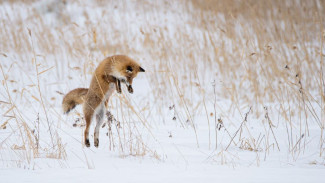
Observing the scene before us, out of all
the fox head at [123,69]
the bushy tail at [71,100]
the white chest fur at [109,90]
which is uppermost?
the fox head at [123,69]

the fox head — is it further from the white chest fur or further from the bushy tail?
the bushy tail

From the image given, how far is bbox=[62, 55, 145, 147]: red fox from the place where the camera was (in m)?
3.29

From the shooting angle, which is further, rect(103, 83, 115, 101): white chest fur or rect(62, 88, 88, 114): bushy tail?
rect(62, 88, 88, 114): bushy tail

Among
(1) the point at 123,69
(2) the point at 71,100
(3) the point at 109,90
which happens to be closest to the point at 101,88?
(3) the point at 109,90

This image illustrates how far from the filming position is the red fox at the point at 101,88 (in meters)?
3.29

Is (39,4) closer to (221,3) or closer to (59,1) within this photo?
(59,1)

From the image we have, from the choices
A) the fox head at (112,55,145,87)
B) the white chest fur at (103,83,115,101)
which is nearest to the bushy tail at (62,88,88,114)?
the white chest fur at (103,83,115,101)

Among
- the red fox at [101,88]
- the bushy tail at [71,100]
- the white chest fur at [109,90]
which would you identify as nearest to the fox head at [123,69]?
the red fox at [101,88]

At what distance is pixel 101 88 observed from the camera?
10.7 ft

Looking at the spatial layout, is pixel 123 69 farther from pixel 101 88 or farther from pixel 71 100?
pixel 71 100

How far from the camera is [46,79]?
6.82 meters

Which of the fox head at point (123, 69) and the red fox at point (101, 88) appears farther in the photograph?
the fox head at point (123, 69)

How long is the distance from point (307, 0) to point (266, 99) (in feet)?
15.0

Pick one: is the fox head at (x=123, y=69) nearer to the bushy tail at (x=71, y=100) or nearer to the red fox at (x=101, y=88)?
the red fox at (x=101, y=88)
